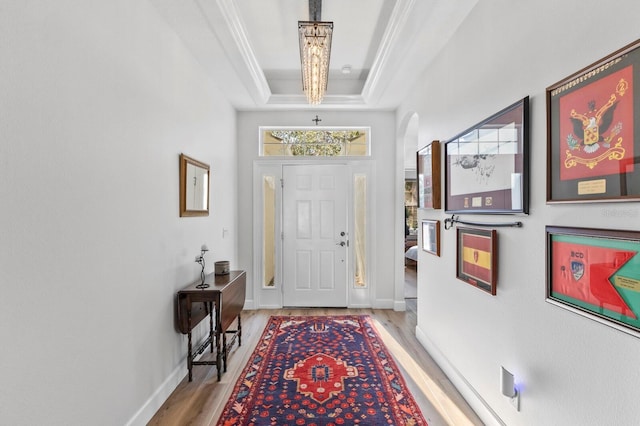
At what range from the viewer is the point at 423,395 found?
2232mm

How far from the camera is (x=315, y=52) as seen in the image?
7.91ft

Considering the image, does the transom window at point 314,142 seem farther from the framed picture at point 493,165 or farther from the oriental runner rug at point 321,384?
the oriental runner rug at point 321,384

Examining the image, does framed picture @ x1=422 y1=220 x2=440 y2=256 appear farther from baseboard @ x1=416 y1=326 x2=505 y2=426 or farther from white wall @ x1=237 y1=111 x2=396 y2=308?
white wall @ x1=237 y1=111 x2=396 y2=308

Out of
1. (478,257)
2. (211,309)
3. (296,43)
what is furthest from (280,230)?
(478,257)

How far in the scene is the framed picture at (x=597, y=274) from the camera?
3.43 ft

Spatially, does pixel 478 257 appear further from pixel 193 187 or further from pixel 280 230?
pixel 280 230

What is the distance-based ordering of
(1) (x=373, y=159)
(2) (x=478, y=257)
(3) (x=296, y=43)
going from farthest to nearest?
(1) (x=373, y=159) < (3) (x=296, y=43) < (2) (x=478, y=257)

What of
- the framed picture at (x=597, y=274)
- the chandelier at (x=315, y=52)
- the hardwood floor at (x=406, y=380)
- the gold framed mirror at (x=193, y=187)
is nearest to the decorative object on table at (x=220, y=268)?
the gold framed mirror at (x=193, y=187)

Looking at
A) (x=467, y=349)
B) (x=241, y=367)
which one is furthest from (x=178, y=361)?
(x=467, y=349)

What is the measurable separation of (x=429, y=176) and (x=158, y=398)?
8.35 ft

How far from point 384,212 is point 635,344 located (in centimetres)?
317

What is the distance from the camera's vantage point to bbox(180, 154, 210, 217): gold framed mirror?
2.49 m

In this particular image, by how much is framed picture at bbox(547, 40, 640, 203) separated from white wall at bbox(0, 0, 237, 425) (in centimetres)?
203

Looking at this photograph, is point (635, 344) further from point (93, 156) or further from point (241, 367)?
point (241, 367)
